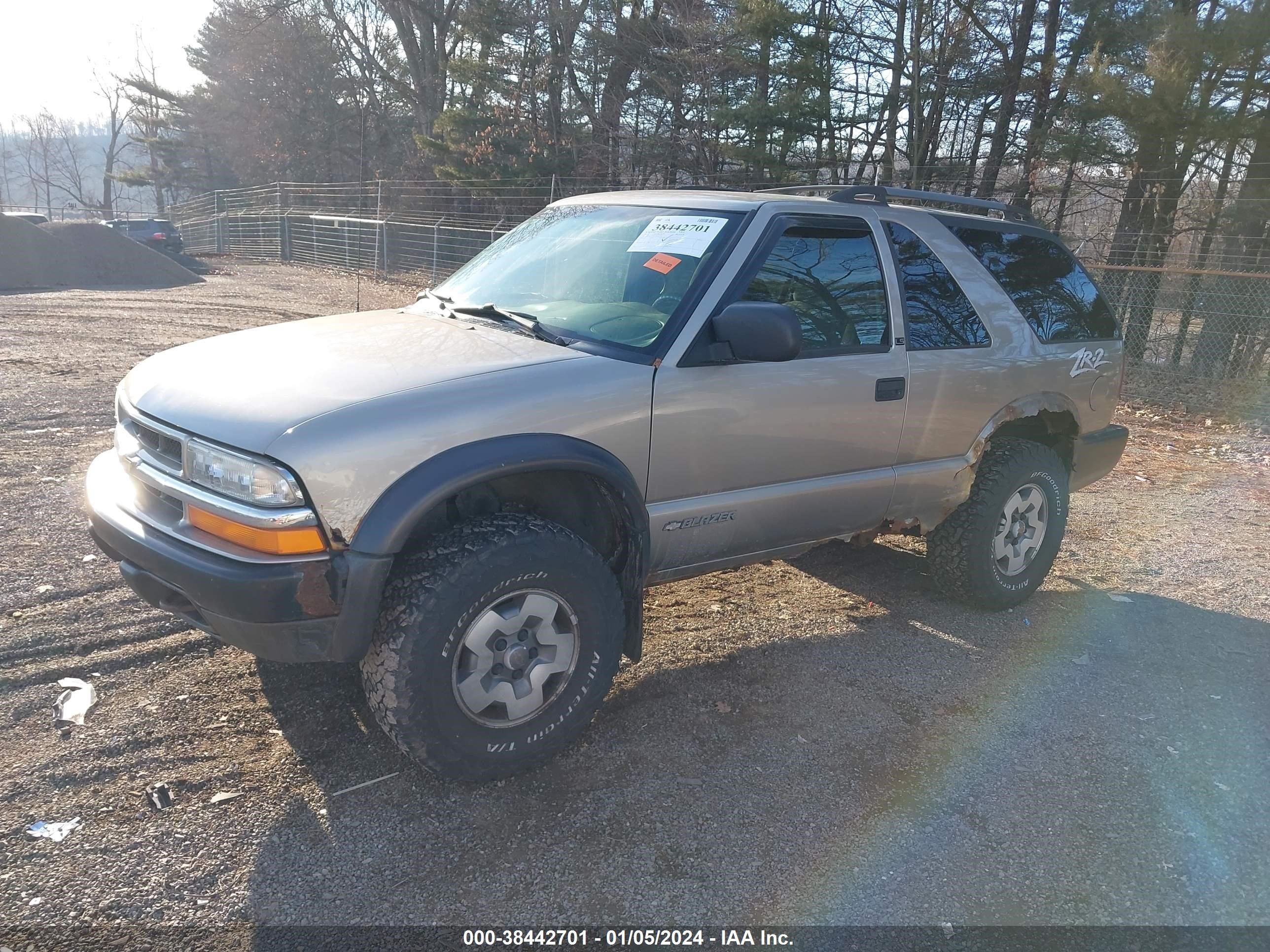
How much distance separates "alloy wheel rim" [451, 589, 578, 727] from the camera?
2803mm

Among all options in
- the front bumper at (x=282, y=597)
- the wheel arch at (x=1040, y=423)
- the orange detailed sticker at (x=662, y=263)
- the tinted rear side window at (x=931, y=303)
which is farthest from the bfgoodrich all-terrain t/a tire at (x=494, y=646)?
the wheel arch at (x=1040, y=423)

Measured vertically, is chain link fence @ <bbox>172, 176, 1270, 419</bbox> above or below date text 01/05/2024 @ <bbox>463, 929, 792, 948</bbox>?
above

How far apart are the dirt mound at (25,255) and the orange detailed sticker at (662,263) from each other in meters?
17.6

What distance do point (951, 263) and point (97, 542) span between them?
3796 mm

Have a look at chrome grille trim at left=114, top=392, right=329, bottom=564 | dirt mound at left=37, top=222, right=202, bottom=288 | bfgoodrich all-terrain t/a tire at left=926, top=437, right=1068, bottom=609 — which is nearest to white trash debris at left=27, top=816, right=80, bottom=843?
chrome grille trim at left=114, top=392, right=329, bottom=564

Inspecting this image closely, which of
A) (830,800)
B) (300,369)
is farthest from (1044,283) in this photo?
(300,369)

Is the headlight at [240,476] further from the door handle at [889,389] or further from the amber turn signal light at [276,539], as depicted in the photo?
the door handle at [889,389]

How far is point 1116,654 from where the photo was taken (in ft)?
13.9

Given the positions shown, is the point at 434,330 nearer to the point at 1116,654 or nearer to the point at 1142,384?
the point at 1116,654

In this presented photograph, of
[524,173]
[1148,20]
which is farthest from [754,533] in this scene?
[524,173]

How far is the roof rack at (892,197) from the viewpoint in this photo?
4.05 metres

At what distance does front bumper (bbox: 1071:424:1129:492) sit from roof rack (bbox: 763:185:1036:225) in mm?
1247

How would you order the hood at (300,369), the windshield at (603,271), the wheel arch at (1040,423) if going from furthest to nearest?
1. the wheel arch at (1040,423)
2. the windshield at (603,271)
3. the hood at (300,369)

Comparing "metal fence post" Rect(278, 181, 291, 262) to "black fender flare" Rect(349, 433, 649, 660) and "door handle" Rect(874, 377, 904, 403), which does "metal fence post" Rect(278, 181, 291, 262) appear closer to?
"door handle" Rect(874, 377, 904, 403)
